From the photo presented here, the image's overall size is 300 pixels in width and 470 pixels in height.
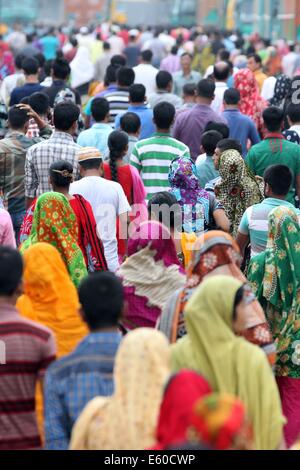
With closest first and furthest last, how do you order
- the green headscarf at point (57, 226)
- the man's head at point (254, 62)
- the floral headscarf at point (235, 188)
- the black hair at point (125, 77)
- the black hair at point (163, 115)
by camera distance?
the green headscarf at point (57, 226) < the floral headscarf at point (235, 188) < the black hair at point (163, 115) < the black hair at point (125, 77) < the man's head at point (254, 62)

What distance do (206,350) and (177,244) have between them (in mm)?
2731

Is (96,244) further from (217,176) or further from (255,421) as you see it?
(255,421)

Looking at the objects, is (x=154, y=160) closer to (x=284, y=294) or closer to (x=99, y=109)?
(x=99, y=109)

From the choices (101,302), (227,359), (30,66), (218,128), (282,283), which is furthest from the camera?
(30,66)

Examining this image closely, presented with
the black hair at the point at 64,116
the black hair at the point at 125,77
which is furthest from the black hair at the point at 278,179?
the black hair at the point at 125,77

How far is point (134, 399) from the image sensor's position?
4.54 metres

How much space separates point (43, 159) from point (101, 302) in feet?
14.1

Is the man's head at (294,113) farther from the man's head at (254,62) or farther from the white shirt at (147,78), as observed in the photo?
the man's head at (254,62)

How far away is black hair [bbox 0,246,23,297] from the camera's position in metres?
5.45

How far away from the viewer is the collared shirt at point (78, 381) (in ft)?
16.6

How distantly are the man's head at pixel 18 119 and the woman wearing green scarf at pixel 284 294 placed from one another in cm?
292

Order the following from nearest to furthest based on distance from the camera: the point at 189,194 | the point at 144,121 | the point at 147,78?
the point at 189,194 → the point at 144,121 → the point at 147,78

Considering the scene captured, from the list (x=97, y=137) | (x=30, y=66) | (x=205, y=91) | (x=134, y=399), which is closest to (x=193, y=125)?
(x=205, y=91)
